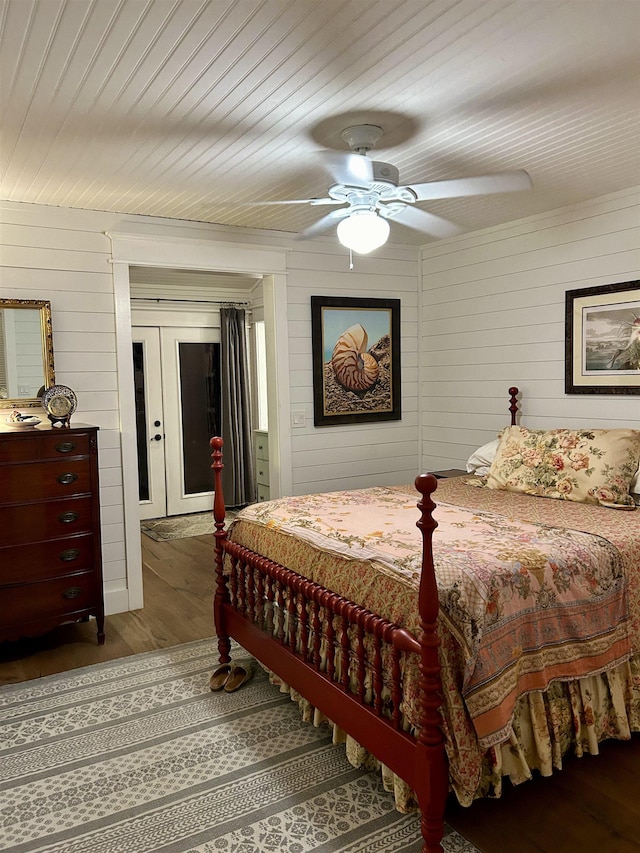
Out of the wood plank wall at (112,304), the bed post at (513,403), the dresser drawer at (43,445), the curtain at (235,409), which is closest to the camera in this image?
the dresser drawer at (43,445)

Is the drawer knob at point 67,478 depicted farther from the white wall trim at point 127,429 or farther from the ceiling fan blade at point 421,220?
the ceiling fan blade at point 421,220

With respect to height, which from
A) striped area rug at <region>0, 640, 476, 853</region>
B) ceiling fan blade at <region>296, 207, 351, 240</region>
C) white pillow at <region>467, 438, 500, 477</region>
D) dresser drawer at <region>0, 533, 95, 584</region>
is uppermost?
ceiling fan blade at <region>296, 207, 351, 240</region>

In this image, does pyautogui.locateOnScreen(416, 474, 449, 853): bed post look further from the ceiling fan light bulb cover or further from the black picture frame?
the black picture frame

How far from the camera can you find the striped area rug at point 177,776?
2107 millimetres

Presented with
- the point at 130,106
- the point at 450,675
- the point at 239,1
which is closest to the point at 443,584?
the point at 450,675

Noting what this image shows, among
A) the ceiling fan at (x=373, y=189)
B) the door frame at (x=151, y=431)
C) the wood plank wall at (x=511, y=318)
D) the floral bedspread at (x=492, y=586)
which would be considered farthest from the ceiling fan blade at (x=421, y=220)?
the door frame at (x=151, y=431)

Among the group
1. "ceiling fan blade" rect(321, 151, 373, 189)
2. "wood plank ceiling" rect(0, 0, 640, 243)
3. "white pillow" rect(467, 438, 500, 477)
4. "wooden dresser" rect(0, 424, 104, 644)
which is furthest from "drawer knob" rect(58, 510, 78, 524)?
"white pillow" rect(467, 438, 500, 477)

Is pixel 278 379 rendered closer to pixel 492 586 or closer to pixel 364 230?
pixel 364 230

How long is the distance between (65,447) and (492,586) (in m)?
2.49

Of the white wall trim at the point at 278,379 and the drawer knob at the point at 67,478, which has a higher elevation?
the white wall trim at the point at 278,379

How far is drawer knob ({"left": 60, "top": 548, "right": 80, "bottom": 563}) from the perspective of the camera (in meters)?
3.58

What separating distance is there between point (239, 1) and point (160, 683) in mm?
2909

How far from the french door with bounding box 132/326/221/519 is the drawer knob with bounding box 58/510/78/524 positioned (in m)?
3.22

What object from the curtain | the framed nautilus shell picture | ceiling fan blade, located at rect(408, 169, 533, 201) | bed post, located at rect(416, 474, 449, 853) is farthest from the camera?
the curtain
